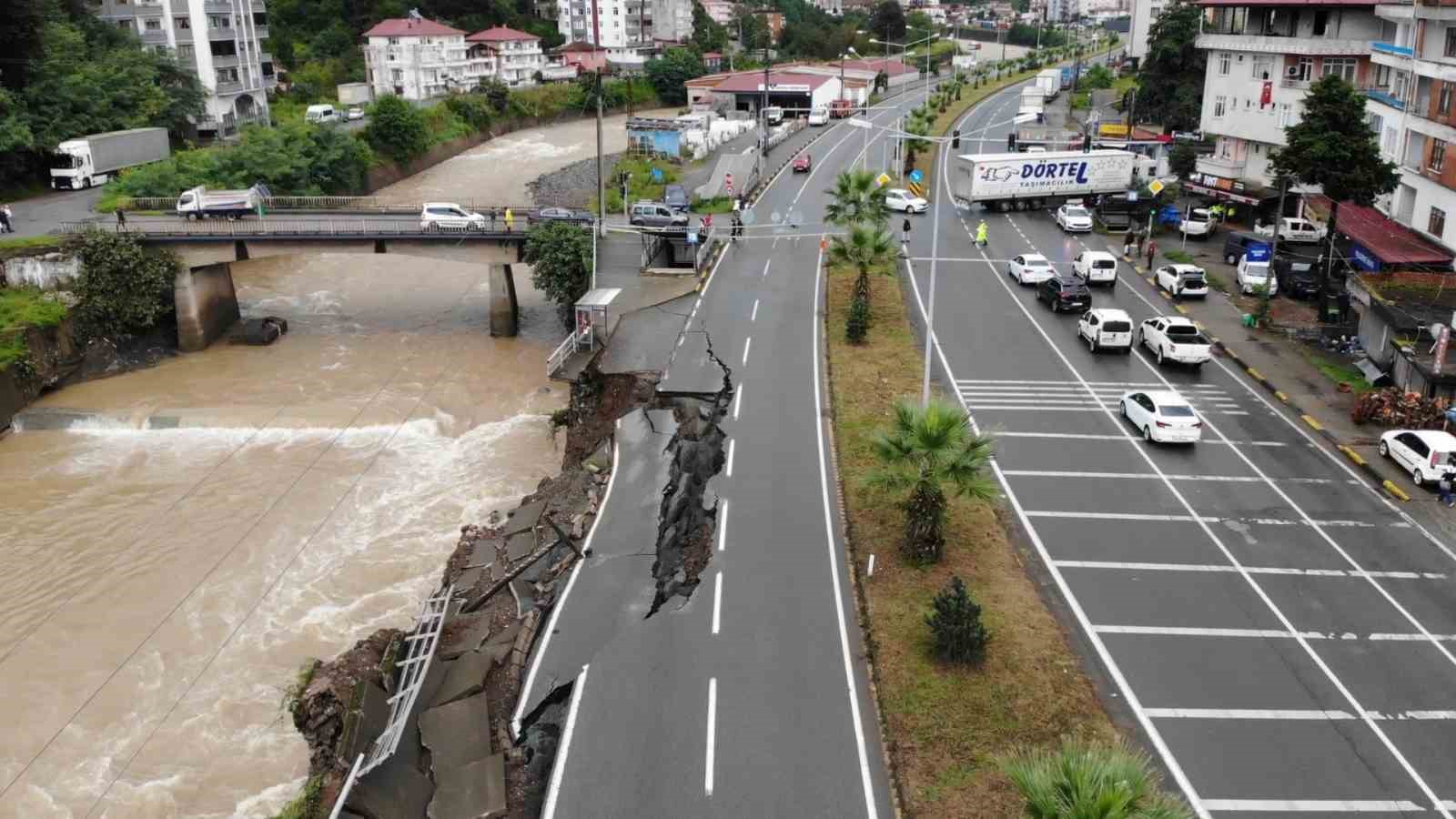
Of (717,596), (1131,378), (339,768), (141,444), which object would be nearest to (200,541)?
(141,444)

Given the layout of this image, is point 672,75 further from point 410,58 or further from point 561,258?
point 561,258

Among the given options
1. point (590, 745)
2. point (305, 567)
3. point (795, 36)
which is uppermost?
point (795, 36)

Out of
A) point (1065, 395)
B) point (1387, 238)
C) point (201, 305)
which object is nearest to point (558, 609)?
point (1065, 395)

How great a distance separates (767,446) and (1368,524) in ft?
50.9

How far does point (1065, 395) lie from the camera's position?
38156 millimetres

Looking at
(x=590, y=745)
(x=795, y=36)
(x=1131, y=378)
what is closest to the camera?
(x=590, y=745)

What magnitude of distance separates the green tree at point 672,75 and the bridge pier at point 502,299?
9151 centimetres

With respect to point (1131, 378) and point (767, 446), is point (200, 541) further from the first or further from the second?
point (1131, 378)

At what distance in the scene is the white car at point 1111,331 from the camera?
137ft

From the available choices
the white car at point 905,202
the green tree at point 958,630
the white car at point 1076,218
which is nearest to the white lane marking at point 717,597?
the green tree at point 958,630

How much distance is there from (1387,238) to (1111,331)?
45.4 feet

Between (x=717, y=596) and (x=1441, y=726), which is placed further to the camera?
(x=717, y=596)

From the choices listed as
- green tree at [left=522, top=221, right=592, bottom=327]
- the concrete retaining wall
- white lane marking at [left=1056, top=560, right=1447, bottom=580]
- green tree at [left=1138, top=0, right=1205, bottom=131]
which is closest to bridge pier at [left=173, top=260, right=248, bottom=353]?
the concrete retaining wall

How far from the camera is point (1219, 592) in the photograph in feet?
83.9
